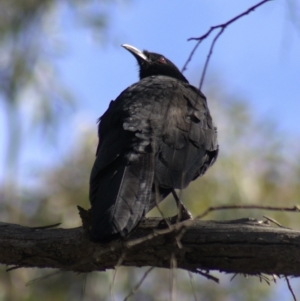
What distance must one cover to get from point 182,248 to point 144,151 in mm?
853

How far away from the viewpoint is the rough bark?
4172 millimetres

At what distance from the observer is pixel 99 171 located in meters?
4.79

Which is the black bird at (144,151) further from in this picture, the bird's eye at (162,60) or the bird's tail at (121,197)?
the bird's eye at (162,60)

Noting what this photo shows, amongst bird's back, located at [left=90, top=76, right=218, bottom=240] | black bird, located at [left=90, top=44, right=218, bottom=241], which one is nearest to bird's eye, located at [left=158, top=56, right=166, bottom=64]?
black bird, located at [left=90, top=44, right=218, bottom=241]

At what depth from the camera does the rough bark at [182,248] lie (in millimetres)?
4172

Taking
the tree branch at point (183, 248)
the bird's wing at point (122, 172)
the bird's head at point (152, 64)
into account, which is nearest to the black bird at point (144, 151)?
the bird's wing at point (122, 172)

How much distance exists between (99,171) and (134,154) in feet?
0.88

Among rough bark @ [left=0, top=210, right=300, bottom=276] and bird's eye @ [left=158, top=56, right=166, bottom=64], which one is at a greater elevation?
bird's eye @ [left=158, top=56, right=166, bottom=64]

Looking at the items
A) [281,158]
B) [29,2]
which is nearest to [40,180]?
[29,2]

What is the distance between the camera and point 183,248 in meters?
4.34

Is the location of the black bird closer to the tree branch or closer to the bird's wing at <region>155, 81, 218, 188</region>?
the bird's wing at <region>155, 81, 218, 188</region>

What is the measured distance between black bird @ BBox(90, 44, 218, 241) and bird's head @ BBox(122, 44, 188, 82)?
3.79 ft

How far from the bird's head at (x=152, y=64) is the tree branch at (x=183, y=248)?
3.09 m

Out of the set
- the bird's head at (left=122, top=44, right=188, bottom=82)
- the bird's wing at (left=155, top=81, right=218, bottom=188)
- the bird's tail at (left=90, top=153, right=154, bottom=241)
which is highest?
the bird's head at (left=122, top=44, right=188, bottom=82)
